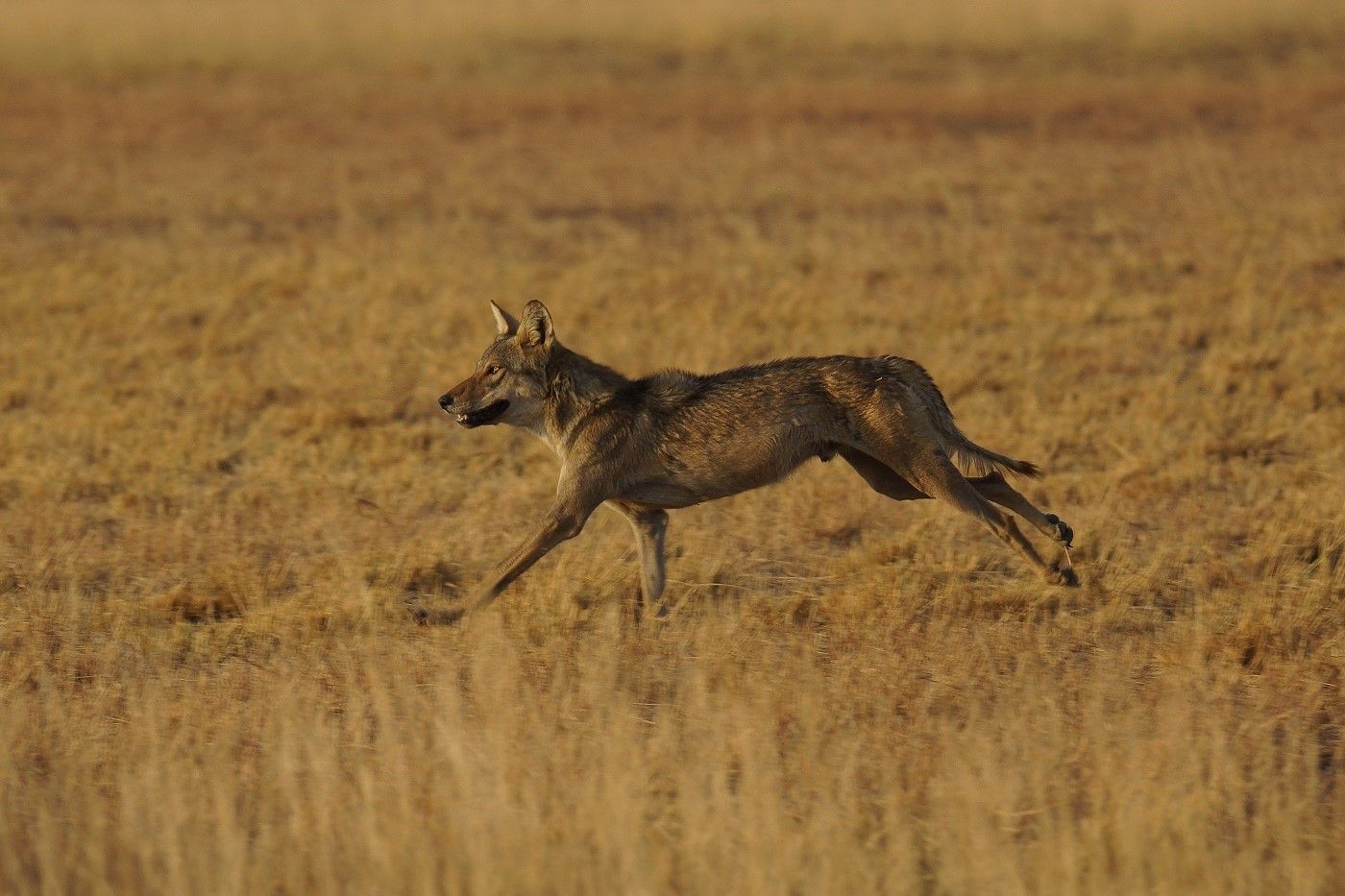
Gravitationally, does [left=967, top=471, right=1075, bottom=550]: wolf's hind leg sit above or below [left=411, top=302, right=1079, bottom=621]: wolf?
below

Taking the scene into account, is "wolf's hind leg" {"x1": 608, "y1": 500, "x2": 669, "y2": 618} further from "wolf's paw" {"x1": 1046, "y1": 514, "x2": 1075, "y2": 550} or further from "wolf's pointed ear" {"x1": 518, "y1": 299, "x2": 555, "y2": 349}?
"wolf's paw" {"x1": 1046, "y1": 514, "x2": 1075, "y2": 550}

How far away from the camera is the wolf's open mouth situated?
7328 millimetres

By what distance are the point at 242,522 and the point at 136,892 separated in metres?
4.27

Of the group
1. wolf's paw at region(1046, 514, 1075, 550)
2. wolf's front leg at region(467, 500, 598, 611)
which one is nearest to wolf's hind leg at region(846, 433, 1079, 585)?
wolf's paw at region(1046, 514, 1075, 550)

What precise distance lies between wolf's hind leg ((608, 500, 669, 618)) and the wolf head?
0.55 m

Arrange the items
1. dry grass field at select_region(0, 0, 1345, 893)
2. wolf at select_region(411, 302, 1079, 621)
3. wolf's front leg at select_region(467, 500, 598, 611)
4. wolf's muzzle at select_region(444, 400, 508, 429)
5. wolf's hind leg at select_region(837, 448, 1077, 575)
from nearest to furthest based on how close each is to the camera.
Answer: dry grass field at select_region(0, 0, 1345, 893), wolf's front leg at select_region(467, 500, 598, 611), wolf at select_region(411, 302, 1079, 621), wolf's muzzle at select_region(444, 400, 508, 429), wolf's hind leg at select_region(837, 448, 1077, 575)

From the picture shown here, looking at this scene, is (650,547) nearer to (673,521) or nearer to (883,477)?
(883,477)

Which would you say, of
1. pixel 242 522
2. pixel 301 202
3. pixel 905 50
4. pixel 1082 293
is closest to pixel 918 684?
pixel 242 522

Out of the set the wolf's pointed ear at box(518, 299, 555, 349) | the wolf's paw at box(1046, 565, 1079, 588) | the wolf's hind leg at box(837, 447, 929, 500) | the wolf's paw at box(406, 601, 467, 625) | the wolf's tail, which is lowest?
the wolf's paw at box(406, 601, 467, 625)

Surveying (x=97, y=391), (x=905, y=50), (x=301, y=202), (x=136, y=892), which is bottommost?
(x=136, y=892)

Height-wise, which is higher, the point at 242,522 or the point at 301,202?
the point at 301,202

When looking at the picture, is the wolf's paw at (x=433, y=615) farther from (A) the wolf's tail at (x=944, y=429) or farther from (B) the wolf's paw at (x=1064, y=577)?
(B) the wolf's paw at (x=1064, y=577)

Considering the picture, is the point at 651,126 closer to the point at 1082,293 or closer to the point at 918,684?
the point at 1082,293

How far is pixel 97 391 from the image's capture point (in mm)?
11328
